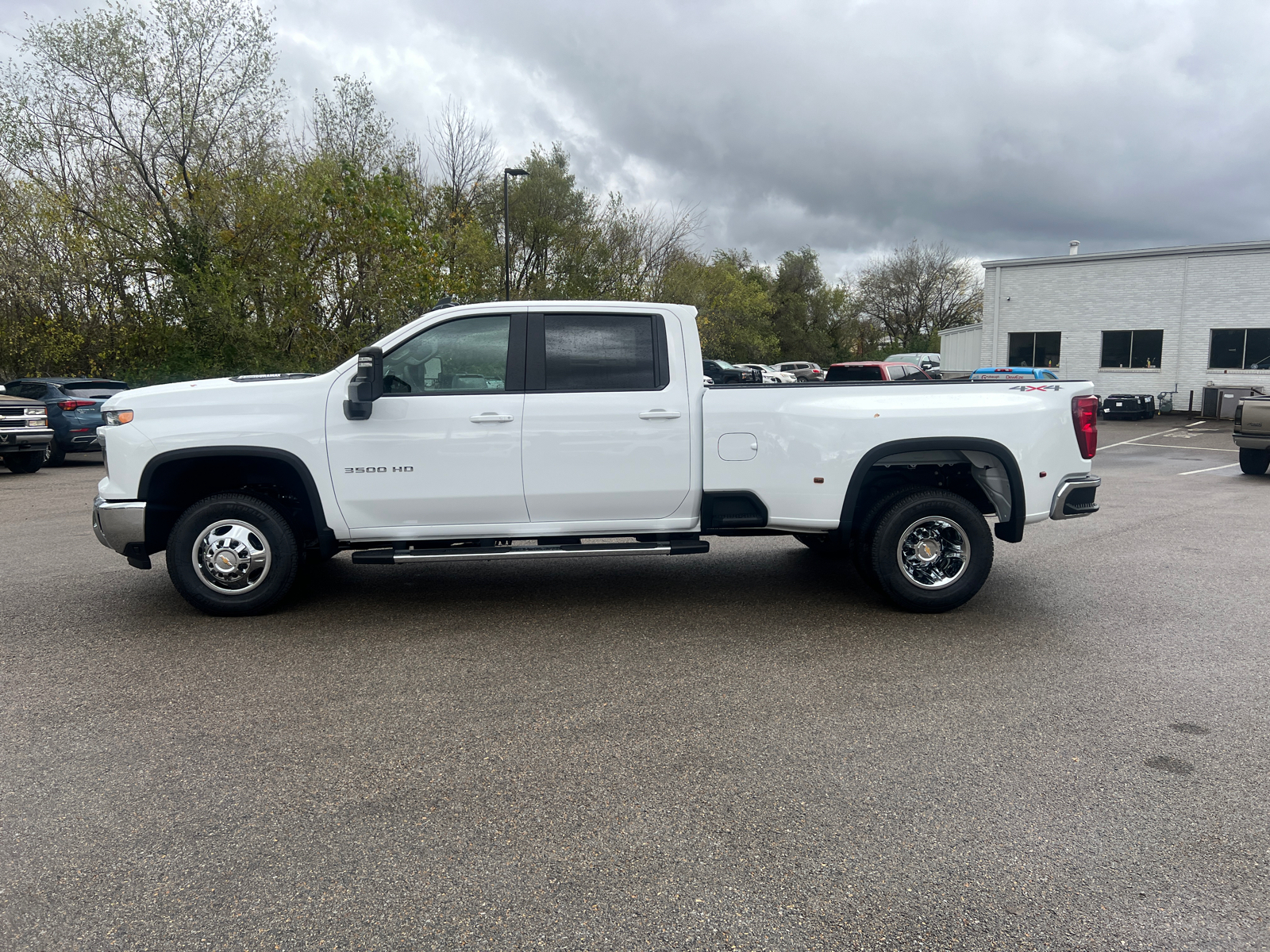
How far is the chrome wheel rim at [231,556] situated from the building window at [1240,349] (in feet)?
105

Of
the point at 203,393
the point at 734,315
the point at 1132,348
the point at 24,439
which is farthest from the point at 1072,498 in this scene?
the point at 734,315

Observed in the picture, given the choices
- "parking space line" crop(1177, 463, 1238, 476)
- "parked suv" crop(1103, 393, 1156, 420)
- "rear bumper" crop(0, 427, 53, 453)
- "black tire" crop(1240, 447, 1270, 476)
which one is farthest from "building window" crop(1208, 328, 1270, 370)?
"rear bumper" crop(0, 427, 53, 453)

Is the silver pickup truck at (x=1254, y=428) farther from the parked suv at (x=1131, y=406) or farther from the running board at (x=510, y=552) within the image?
the parked suv at (x=1131, y=406)

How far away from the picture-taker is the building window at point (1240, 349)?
94.1ft

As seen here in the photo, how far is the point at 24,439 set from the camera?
1535 centimetres

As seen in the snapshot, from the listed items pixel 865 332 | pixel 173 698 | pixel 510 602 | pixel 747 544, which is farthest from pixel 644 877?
pixel 865 332

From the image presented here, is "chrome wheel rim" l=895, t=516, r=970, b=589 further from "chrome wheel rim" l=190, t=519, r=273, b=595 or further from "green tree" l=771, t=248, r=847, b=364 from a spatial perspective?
"green tree" l=771, t=248, r=847, b=364

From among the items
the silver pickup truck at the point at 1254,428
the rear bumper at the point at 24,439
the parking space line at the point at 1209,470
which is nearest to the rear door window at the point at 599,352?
the silver pickup truck at the point at 1254,428

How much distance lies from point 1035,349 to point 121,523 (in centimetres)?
3327

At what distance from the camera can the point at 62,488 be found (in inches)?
533

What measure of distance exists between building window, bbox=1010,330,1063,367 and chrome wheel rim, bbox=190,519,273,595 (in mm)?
32261

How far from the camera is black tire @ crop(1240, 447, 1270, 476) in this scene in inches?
540

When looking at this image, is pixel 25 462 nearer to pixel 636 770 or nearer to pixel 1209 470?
pixel 636 770

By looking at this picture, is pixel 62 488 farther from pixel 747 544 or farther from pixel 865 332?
pixel 865 332
